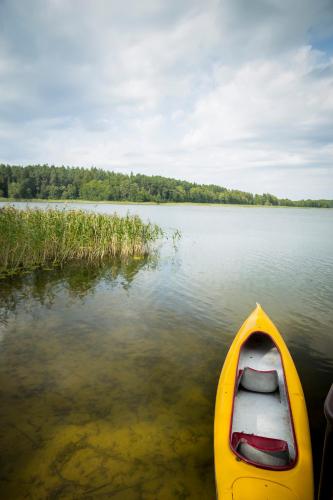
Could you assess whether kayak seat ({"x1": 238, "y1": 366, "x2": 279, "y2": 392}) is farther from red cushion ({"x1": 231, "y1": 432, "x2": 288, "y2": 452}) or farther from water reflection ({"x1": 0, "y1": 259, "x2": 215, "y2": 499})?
red cushion ({"x1": 231, "y1": 432, "x2": 288, "y2": 452})

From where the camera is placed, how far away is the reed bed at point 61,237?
12672 millimetres

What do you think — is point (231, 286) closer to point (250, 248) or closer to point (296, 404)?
point (296, 404)

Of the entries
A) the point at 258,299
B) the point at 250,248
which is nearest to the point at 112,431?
the point at 258,299

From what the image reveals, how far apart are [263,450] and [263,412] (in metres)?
1.03

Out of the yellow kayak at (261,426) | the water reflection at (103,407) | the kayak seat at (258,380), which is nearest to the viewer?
the yellow kayak at (261,426)

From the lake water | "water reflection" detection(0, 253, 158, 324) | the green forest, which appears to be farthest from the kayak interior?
the green forest

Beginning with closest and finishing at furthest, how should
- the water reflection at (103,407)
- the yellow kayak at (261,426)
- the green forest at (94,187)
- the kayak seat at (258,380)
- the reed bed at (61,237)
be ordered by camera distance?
1. the yellow kayak at (261,426)
2. the water reflection at (103,407)
3. the kayak seat at (258,380)
4. the reed bed at (61,237)
5. the green forest at (94,187)

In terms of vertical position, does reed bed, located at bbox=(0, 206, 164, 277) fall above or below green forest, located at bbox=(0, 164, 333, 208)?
below

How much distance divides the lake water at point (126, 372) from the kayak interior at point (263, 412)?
2.19 feet

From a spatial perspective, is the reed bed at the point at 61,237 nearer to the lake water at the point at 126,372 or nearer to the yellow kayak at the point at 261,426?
the lake water at the point at 126,372

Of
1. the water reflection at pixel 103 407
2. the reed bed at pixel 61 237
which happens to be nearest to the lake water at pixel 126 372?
the water reflection at pixel 103 407

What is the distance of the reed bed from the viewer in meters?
12.7

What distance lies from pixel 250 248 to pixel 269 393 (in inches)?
763

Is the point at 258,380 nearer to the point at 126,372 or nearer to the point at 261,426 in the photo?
the point at 261,426
